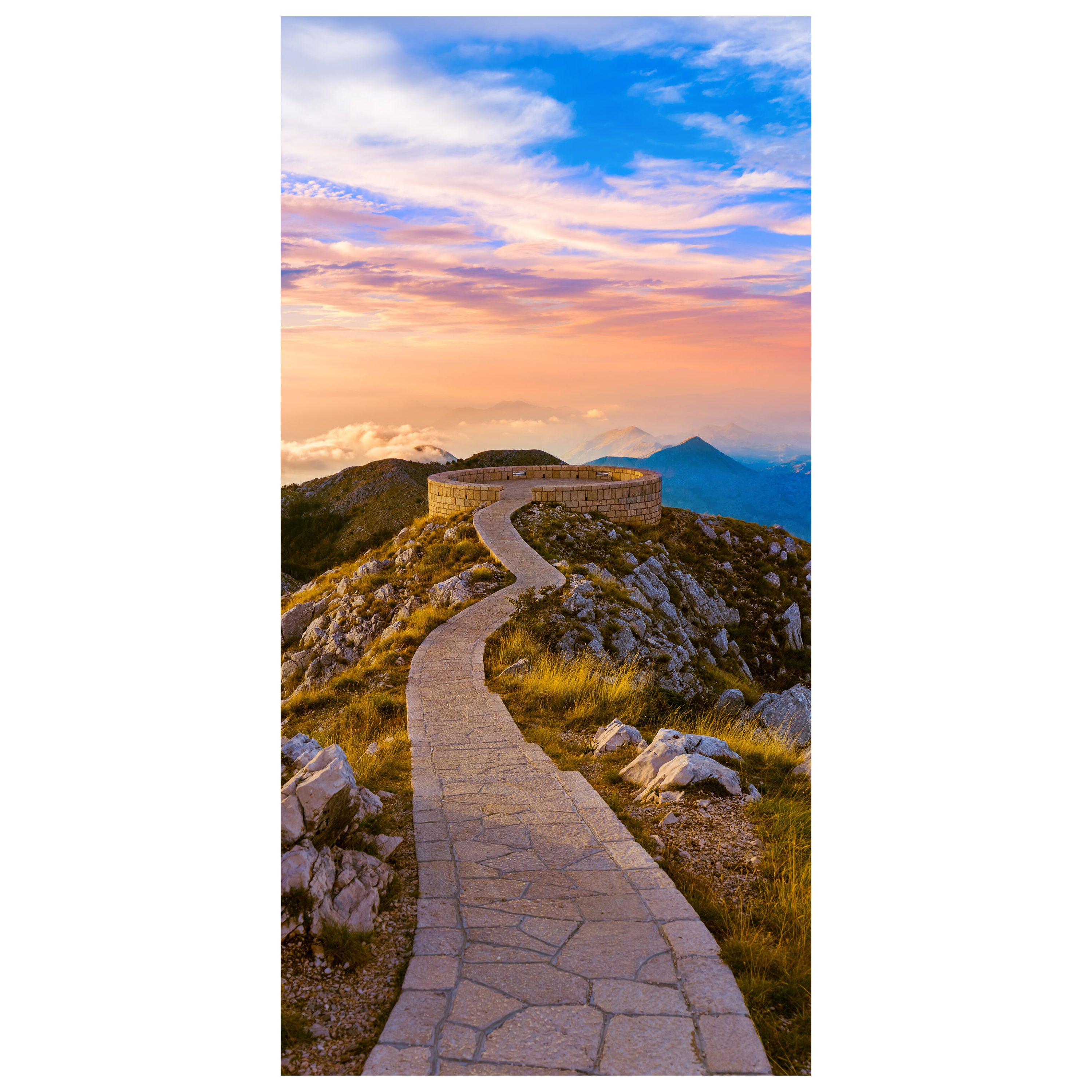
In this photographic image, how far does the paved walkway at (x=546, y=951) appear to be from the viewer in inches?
94.3

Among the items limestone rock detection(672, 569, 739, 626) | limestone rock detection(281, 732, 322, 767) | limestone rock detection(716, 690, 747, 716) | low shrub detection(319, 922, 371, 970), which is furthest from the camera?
limestone rock detection(672, 569, 739, 626)

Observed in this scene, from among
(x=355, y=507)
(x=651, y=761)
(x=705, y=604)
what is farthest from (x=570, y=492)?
(x=355, y=507)

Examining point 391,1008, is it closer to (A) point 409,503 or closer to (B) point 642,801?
(B) point 642,801

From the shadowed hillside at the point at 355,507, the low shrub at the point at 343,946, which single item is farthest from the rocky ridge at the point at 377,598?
the shadowed hillside at the point at 355,507

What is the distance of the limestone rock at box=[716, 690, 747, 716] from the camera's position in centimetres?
884

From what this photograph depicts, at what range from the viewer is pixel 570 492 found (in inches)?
687

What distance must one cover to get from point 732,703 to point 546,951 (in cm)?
650

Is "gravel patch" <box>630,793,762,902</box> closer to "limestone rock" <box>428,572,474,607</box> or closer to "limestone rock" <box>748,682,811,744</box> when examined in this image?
"limestone rock" <box>748,682,811,744</box>

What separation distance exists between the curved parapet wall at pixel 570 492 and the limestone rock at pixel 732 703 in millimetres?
8365

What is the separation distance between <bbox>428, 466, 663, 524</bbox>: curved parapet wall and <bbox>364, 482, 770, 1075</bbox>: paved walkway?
12579mm

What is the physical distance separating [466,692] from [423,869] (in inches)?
131

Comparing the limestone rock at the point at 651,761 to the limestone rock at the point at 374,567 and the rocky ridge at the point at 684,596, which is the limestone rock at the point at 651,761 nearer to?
the rocky ridge at the point at 684,596

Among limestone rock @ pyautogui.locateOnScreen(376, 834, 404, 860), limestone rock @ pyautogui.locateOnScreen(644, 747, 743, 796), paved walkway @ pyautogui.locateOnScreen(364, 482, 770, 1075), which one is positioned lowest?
paved walkway @ pyautogui.locateOnScreen(364, 482, 770, 1075)

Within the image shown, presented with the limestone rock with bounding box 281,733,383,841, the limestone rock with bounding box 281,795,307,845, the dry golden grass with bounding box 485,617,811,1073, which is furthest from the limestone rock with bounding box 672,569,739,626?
the limestone rock with bounding box 281,795,307,845
